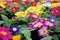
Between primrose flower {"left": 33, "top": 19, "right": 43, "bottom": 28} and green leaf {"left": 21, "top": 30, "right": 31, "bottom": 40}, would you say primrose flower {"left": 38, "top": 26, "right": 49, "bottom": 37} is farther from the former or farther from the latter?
green leaf {"left": 21, "top": 30, "right": 31, "bottom": 40}

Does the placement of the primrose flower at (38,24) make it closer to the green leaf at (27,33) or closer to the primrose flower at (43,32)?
the primrose flower at (43,32)

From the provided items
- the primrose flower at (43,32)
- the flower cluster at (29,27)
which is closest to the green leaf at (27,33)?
the flower cluster at (29,27)

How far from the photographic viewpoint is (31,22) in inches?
108

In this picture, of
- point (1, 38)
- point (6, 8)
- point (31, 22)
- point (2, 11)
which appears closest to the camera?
point (1, 38)

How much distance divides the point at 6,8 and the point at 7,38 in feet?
4.29

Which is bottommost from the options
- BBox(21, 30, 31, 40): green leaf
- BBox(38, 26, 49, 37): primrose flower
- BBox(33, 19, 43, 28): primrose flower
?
BBox(38, 26, 49, 37): primrose flower

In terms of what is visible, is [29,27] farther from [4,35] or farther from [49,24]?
[4,35]

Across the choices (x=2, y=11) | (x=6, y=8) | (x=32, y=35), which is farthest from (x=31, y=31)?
(x=6, y=8)

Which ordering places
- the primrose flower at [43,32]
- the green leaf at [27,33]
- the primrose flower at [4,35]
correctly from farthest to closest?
1. the primrose flower at [43,32]
2. the green leaf at [27,33]
3. the primrose flower at [4,35]

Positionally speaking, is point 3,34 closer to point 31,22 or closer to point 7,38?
point 7,38

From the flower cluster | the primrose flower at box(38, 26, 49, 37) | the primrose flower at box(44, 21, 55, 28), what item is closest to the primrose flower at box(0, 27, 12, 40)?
the flower cluster

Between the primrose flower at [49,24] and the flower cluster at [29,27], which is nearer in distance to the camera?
the flower cluster at [29,27]

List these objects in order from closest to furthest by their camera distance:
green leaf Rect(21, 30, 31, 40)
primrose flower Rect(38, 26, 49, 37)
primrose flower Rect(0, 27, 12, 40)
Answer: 1. primrose flower Rect(0, 27, 12, 40)
2. green leaf Rect(21, 30, 31, 40)
3. primrose flower Rect(38, 26, 49, 37)

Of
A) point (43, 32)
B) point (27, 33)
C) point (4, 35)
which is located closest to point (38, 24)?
point (43, 32)
